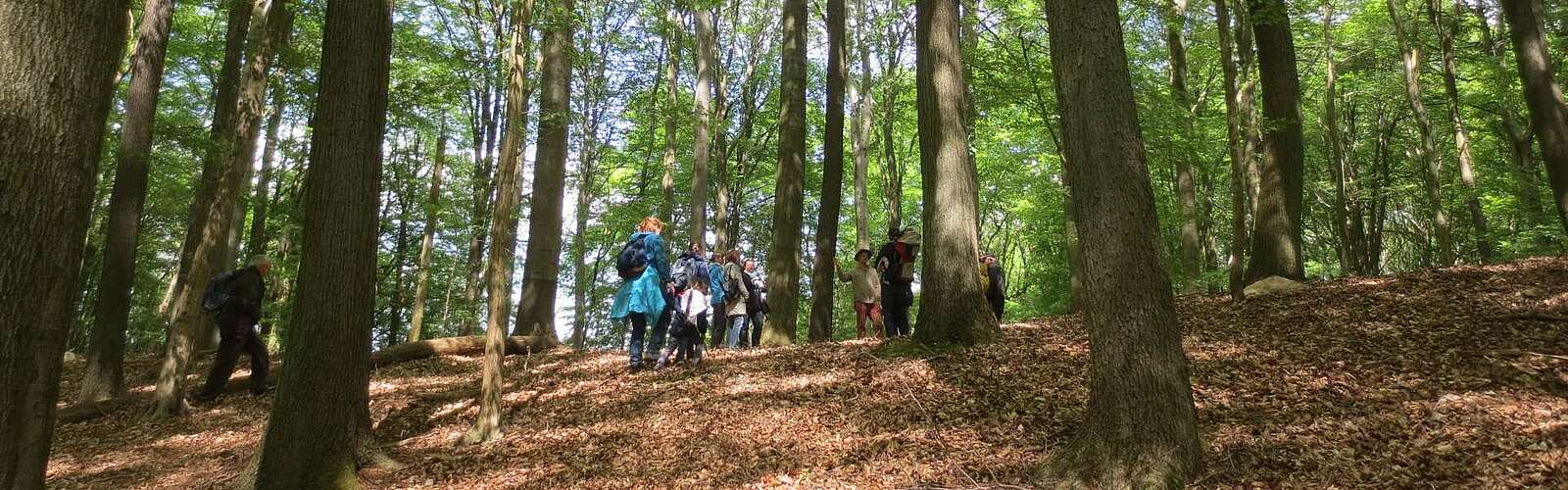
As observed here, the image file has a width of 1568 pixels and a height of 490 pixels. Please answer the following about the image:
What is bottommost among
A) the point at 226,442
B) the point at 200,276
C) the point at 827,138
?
the point at 226,442

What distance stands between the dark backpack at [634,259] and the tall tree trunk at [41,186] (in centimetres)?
525

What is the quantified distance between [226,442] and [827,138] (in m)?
8.68

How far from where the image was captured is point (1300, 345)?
5879 mm

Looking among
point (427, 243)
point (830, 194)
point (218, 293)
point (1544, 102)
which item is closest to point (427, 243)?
point (427, 243)

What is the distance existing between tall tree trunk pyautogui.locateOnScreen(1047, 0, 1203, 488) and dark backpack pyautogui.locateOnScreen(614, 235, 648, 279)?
5048mm

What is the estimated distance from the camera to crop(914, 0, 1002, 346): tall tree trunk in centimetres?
723

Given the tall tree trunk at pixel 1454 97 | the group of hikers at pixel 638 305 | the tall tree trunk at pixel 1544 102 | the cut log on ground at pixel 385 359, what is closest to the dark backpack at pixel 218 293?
the group of hikers at pixel 638 305

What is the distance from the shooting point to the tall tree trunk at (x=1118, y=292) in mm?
3744

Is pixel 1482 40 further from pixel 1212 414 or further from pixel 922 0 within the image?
pixel 1212 414

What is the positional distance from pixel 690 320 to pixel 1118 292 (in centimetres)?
531

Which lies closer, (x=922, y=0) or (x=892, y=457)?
(x=892, y=457)

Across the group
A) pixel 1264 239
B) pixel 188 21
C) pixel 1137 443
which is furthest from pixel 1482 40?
pixel 188 21

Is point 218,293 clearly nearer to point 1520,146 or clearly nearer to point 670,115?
point 670,115

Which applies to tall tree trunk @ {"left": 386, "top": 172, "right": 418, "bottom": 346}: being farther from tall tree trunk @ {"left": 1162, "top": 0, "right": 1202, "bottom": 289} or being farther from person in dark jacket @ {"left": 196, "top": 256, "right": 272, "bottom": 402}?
tall tree trunk @ {"left": 1162, "top": 0, "right": 1202, "bottom": 289}
